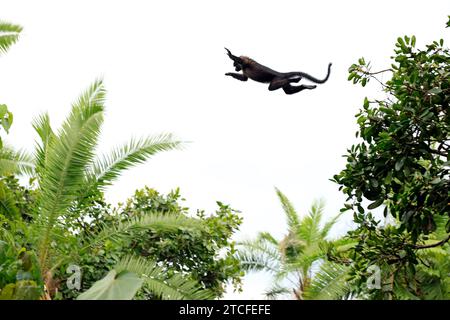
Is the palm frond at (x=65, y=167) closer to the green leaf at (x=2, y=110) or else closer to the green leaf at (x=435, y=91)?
the green leaf at (x=2, y=110)

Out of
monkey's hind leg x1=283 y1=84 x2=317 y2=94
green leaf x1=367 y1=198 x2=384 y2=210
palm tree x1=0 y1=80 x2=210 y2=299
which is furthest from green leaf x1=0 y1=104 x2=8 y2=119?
green leaf x1=367 y1=198 x2=384 y2=210

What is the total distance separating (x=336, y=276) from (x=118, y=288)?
7298 millimetres

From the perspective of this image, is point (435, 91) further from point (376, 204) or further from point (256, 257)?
point (256, 257)

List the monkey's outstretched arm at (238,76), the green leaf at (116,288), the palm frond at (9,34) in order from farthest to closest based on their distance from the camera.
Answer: the palm frond at (9,34), the monkey's outstretched arm at (238,76), the green leaf at (116,288)

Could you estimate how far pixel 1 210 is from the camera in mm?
8750

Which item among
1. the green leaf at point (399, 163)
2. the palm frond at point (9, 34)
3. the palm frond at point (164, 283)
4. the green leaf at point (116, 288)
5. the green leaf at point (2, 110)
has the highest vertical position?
the palm frond at point (9, 34)

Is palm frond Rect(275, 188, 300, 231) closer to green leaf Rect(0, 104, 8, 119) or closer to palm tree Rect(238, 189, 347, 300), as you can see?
palm tree Rect(238, 189, 347, 300)

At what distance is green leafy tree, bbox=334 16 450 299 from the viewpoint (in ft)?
18.4

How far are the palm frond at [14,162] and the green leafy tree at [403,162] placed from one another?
5.64m

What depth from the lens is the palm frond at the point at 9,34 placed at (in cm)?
962

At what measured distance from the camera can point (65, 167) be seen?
7.25 m

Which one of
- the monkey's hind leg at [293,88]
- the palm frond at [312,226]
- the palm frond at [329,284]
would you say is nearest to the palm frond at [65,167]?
the monkey's hind leg at [293,88]
